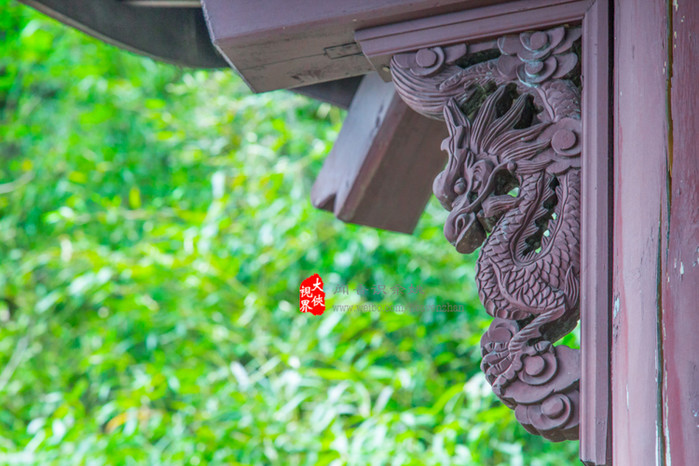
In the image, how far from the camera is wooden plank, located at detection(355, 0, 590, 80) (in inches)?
24.7

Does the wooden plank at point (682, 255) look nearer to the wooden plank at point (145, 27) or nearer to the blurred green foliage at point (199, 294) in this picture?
the wooden plank at point (145, 27)

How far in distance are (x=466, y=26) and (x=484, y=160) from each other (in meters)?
0.12

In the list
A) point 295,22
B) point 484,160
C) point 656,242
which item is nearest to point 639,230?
point 656,242

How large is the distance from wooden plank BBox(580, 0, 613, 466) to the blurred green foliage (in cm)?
129

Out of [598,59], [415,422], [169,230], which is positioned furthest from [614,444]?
[169,230]

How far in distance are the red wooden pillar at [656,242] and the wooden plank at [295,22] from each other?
16 centimetres

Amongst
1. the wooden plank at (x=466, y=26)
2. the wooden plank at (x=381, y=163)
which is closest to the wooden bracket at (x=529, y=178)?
the wooden plank at (x=466, y=26)

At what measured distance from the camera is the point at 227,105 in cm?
266

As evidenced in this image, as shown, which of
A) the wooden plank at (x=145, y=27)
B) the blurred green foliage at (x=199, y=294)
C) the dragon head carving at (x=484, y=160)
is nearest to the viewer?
the dragon head carving at (x=484, y=160)

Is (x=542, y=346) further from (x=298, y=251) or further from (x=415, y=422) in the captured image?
(x=298, y=251)

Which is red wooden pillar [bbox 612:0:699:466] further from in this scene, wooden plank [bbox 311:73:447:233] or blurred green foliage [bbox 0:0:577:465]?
blurred green foliage [bbox 0:0:577:465]

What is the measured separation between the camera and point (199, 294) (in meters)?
2.42

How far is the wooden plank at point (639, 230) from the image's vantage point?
505mm

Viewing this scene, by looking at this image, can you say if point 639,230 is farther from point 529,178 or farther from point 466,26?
point 466,26
